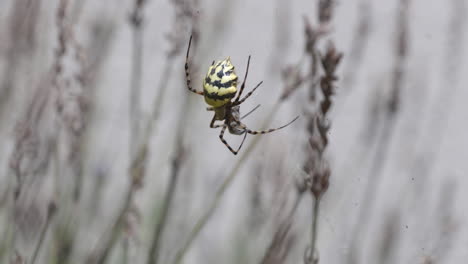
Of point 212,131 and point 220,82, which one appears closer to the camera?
point 220,82

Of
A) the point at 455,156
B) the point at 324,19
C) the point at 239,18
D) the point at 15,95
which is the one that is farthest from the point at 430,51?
the point at 15,95

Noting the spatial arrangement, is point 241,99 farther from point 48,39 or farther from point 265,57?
point 48,39

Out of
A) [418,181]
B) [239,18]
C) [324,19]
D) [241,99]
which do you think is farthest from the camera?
[239,18]

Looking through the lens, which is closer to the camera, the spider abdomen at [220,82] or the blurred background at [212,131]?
the blurred background at [212,131]

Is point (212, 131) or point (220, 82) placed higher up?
point (220, 82)

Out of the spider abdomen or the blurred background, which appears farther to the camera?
the spider abdomen
